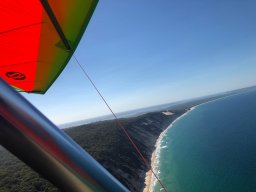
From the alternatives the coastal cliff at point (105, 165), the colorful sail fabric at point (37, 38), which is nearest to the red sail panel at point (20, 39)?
the colorful sail fabric at point (37, 38)

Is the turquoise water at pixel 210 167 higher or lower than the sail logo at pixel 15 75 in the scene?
lower

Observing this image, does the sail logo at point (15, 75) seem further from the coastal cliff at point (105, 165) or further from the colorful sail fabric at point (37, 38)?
the coastal cliff at point (105, 165)

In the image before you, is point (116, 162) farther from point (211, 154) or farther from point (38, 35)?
point (38, 35)

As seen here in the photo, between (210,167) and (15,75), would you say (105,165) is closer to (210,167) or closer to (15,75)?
(210,167)

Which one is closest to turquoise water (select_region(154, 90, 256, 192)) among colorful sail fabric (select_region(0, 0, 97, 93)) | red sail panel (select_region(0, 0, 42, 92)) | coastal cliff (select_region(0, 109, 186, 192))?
coastal cliff (select_region(0, 109, 186, 192))

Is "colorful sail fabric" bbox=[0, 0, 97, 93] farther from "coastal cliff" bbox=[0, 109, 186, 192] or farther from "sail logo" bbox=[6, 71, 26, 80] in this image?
"coastal cliff" bbox=[0, 109, 186, 192]

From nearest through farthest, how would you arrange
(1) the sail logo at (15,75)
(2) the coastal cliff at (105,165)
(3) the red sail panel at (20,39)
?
(3) the red sail panel at (20,39), (1) the sail logo at (15,75), (2) the coastal cliff at (105,165)

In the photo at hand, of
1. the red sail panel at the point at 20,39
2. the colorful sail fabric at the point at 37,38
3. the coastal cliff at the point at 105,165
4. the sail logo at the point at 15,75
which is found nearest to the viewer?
the colorful sail fabric at the point at 37,38

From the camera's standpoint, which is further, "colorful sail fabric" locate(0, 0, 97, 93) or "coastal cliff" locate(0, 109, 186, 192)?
"coastal cliff" locate(0, 109, 186, 192)

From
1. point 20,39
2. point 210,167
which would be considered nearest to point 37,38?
point 20,39
